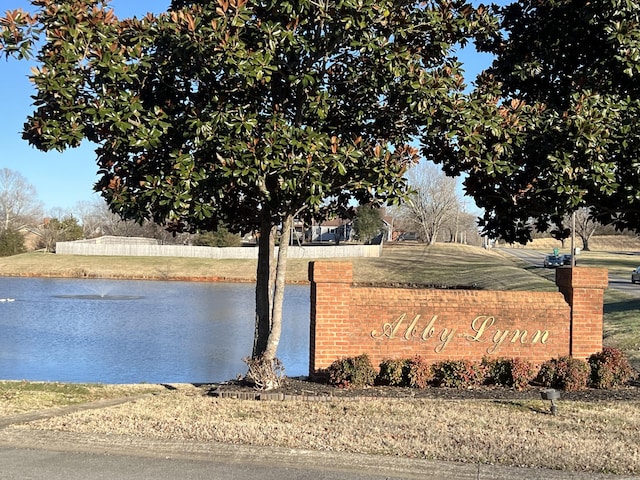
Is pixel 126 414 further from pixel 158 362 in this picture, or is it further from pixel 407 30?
pixel 158 362

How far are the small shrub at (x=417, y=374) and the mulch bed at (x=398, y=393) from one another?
0.37ft

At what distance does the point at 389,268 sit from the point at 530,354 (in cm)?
5101

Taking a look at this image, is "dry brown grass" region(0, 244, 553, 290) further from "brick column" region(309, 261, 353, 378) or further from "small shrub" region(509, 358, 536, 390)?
"brick column" region(309, 261, 353, 378)

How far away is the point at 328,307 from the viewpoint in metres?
11.7

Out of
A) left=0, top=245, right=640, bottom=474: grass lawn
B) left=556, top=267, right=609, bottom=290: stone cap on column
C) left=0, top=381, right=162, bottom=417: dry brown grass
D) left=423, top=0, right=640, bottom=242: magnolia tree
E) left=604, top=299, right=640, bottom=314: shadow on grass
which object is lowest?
left=0, top=381, right=162, bottom=417: dry brown grass

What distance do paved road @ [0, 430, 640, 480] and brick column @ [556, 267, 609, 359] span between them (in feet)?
20.6

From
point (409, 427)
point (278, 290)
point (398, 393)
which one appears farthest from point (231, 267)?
point (409, 427)

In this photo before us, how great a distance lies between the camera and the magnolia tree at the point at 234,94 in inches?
375

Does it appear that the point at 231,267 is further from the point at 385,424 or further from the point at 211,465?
the point at 211,465

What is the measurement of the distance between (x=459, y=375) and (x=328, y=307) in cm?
235

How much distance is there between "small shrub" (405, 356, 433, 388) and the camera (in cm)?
1117

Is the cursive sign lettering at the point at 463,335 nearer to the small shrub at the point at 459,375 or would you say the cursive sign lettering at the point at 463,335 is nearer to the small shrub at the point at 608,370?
the small shrub at the point at 459,375

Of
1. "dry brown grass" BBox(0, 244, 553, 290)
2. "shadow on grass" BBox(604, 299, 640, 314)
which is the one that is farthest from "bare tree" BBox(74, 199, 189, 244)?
"shadow on grass" BBox(604, 299, 640, 314)

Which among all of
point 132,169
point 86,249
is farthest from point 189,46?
point 86,249
